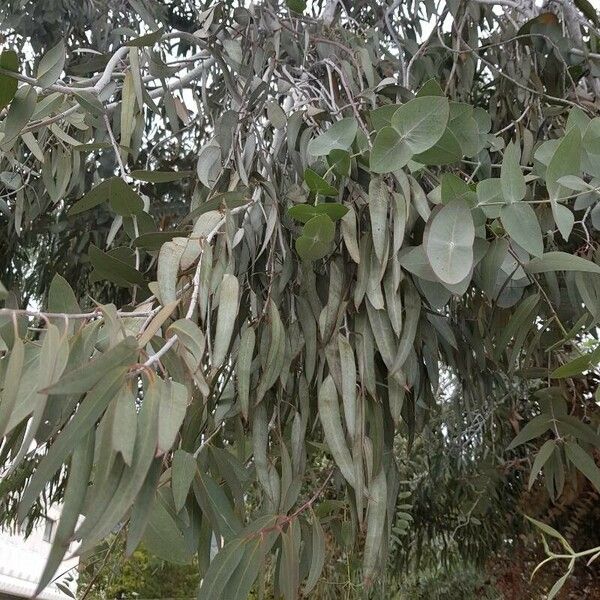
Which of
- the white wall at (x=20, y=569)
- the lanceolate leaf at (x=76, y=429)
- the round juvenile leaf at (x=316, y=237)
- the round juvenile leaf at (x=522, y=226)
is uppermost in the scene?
the round juvenile leaf at (x=522, y=226)

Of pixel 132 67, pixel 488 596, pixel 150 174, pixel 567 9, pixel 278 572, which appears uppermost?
pixel 567 9

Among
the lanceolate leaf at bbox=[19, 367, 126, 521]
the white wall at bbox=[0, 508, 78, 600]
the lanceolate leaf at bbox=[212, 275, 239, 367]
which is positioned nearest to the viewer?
the lanceolate leaf at bbox=[19, 367, 126, 521]

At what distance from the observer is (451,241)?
658 millimetres

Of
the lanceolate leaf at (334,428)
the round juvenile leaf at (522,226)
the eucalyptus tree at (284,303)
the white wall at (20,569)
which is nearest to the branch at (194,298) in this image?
the eucalyptus tree at (284,303)

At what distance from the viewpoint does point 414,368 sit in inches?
32.4

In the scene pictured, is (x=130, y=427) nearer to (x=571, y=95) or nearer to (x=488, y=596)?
(x=571, y=95)

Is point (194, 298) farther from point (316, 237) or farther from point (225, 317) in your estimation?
point (316, 237)

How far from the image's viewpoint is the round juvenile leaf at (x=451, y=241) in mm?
635

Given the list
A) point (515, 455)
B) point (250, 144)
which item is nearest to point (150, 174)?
point (250, 144)

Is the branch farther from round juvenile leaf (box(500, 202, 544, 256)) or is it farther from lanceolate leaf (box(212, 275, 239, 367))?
round juvenile leaf (box(500, 202, 544, 256))

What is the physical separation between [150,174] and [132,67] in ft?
0.71

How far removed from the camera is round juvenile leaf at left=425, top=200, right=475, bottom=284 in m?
0.63

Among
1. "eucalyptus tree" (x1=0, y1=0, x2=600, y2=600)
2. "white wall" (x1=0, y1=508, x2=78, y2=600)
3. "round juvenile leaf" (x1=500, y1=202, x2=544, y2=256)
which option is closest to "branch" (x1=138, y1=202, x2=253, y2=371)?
"eucalyptus tree" (x1=0, y1=0, x2=600, y2=600)

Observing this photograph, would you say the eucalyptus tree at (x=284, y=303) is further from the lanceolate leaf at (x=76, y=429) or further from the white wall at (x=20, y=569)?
the white wall at (x=20, y=569)
